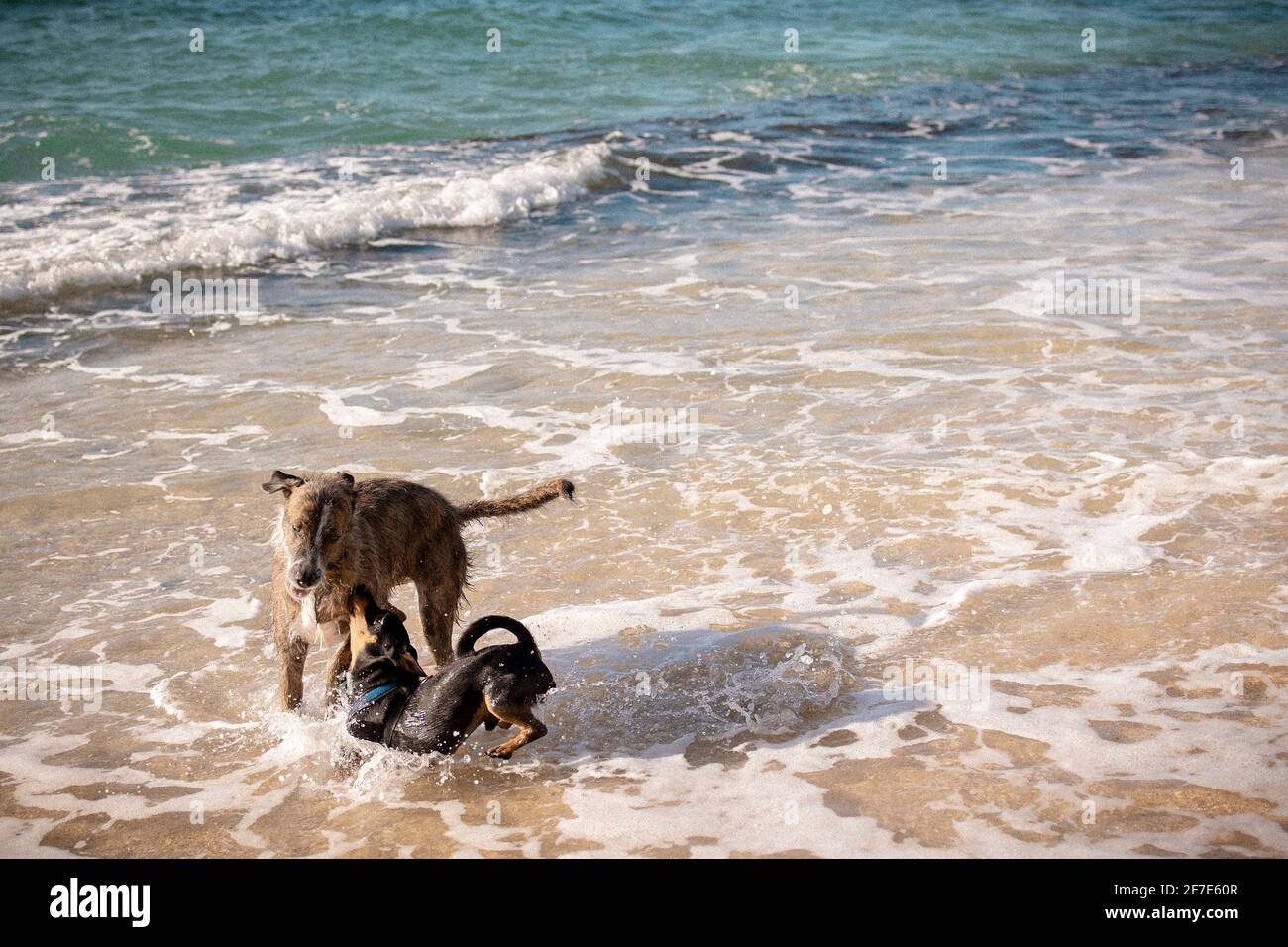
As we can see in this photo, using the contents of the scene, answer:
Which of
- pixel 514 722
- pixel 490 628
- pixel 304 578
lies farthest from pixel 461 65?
pixel 514 722

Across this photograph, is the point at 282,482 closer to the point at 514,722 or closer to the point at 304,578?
the point at 304,578

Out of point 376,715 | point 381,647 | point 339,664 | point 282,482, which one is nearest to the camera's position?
point 376,715

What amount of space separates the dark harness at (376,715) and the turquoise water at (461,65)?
16.0m

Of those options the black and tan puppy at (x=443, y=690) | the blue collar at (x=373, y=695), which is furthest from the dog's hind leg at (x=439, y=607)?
the blue collar at (x=373, y=695)

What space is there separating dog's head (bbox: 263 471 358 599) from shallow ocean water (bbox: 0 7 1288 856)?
671 millimetres

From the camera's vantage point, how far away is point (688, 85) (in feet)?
84.8

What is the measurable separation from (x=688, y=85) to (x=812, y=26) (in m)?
7.86

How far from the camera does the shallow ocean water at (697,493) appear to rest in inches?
195

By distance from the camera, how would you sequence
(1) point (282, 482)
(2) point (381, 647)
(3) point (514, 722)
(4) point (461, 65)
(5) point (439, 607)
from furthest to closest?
1. (4) point (461, 65)
2. (5) point (439, 607)
3. (1) point (282, 482)
4. (2) point (381, 647)
5. (3) point (514, 722)

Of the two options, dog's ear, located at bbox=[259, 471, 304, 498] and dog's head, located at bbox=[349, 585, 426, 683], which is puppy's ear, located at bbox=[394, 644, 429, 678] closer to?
dog's head, located at bbox=[349, 585, 426, 683]

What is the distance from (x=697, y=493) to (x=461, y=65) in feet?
68.4

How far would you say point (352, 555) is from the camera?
5477mm

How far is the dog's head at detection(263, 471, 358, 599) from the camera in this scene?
5219 mm

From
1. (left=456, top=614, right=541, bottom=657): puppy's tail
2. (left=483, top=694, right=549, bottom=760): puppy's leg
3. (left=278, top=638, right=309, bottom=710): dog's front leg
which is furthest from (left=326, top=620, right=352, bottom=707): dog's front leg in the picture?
(left=483, top=694, right=549, bottom=760): puppy's leg
